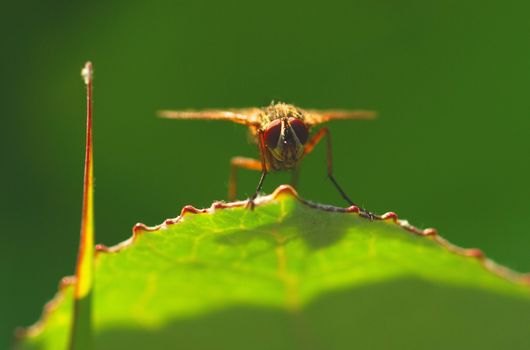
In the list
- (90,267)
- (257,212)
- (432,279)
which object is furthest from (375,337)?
(90,267)

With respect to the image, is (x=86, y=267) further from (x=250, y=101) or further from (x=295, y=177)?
(x=295, y=177)

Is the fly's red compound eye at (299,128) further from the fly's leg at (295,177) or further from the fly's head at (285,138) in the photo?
the fly's leg at (295,177)

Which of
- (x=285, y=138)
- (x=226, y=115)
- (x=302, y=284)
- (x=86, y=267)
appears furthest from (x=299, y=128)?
(x=86, y=267)

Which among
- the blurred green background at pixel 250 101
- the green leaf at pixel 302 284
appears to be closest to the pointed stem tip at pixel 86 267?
the green leaf at pixel 302 284

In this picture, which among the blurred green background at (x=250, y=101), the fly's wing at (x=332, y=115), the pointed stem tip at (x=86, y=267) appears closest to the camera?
the pointed stem tip at (x=86, y=267)

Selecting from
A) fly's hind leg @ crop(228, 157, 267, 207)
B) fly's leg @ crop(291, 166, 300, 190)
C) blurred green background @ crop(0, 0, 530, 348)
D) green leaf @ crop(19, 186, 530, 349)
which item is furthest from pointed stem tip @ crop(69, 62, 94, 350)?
fly's leg @ crop(291, 166, 300, 190)

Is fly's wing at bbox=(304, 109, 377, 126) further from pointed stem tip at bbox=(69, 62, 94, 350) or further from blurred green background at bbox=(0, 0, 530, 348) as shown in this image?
pointed stem tip at bbox=(69, 62, 94, 350)
